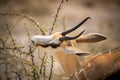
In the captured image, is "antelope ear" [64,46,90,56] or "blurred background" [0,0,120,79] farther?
"blurred background" [0,0,120,79]

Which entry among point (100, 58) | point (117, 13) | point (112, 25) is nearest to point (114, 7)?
point (117, 13)

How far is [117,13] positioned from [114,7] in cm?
19

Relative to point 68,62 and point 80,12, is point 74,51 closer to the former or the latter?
point 68,62

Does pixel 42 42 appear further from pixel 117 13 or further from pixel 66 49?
pixel 117 13

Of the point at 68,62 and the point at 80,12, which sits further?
the point at 80,12

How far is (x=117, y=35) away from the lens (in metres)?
4.76

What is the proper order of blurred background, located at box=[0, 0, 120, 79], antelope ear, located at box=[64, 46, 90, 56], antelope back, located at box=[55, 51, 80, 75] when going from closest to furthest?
antelope ear, located at box=[64, 46, 90, 56]
antelope back, located at box=[55, 51, 80, 75]
blurred background, located at box=[0, 0, 120, 79]

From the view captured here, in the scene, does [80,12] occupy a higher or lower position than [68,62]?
higher

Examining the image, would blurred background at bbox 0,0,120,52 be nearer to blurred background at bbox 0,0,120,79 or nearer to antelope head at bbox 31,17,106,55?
blurred background at bbox 0,0,120,79

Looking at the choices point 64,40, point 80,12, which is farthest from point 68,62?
point 80,12

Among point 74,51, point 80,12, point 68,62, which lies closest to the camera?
point 74,51

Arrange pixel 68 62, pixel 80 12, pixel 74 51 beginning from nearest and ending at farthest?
pixel 74 51 < pixel 68 62 < pixel 80 12

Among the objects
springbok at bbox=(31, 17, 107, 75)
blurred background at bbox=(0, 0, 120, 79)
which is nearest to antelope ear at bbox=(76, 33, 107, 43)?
springbok at bbox=(31, 17, 107, 75)

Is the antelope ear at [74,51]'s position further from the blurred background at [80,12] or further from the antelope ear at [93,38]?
the blurred background at [80,12]
